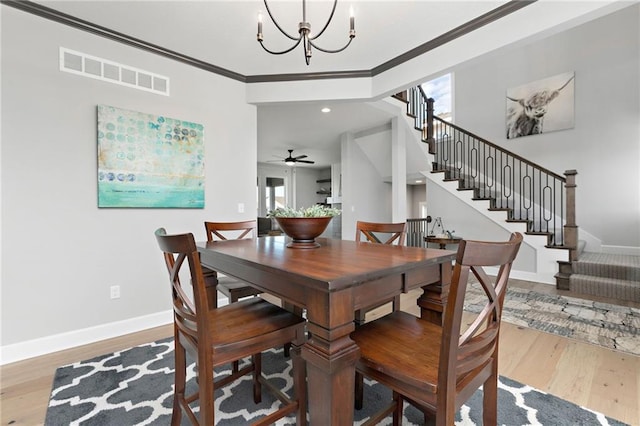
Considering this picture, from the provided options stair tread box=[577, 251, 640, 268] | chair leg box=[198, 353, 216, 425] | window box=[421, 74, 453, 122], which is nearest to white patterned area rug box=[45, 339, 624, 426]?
chair leg box=[198, 353, 216, 425]

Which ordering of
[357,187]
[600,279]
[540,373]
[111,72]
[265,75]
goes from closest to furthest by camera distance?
1. [540,373]
2. [111,72]
3. [265,75]
4. [600,279]
5. [357,187]

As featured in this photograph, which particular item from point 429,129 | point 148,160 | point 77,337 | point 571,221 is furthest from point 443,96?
point 77,337

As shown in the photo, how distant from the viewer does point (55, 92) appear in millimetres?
2240

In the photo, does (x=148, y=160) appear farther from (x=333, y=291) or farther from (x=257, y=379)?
(x=333, y=291)

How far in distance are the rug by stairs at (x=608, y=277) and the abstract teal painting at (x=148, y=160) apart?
4.63 m

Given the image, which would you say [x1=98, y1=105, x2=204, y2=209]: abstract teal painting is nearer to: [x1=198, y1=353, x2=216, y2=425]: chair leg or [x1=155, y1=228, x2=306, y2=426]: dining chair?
[x1=155, y1=228, x2=306, y2=426]: dining chair

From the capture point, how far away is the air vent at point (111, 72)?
2.31 meters

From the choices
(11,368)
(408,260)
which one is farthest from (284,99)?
(11,368)

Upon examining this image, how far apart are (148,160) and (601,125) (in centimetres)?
638

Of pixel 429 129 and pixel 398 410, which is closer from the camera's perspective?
pixel 398 410

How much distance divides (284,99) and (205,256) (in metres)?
2.32

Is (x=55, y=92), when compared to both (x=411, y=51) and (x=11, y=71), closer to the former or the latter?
(x=11, y=71)

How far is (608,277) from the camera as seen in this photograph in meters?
3.61

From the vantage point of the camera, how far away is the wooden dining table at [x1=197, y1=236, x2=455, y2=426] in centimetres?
94
